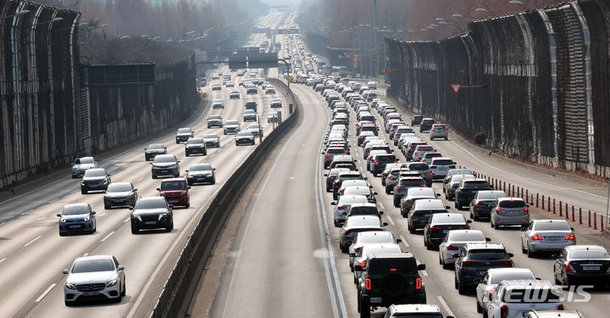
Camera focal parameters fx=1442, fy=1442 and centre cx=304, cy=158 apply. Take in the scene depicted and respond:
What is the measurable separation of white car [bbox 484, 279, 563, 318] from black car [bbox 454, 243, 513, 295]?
21.9 ft

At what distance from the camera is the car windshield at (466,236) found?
41737 mm

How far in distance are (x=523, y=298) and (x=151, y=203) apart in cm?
3109

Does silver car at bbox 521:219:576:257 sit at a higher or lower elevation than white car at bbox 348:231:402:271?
lower

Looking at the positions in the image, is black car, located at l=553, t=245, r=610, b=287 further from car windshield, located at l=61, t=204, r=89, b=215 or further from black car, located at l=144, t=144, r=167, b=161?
black car, located at l=144, t=144, r=167, b=161

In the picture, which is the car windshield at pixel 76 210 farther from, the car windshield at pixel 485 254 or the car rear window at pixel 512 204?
the car windshield at pixel 485 254

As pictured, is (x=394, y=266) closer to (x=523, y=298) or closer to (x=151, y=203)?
(x=523, y=298)

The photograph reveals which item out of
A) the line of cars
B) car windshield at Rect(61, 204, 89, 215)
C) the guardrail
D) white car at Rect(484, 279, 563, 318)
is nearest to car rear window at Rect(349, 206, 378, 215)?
the line of cars

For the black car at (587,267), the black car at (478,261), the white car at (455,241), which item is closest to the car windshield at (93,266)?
the black car at (478,261)

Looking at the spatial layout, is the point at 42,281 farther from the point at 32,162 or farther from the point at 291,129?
the point at 291,129

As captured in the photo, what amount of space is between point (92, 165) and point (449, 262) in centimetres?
5673

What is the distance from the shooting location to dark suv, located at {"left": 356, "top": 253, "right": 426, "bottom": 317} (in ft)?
108

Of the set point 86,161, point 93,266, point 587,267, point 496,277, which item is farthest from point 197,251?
point 86,161

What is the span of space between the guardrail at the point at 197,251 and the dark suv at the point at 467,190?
410 inches

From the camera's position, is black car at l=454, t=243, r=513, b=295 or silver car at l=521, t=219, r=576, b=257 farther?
silver car at l=521, t=219, r=576, b=257
